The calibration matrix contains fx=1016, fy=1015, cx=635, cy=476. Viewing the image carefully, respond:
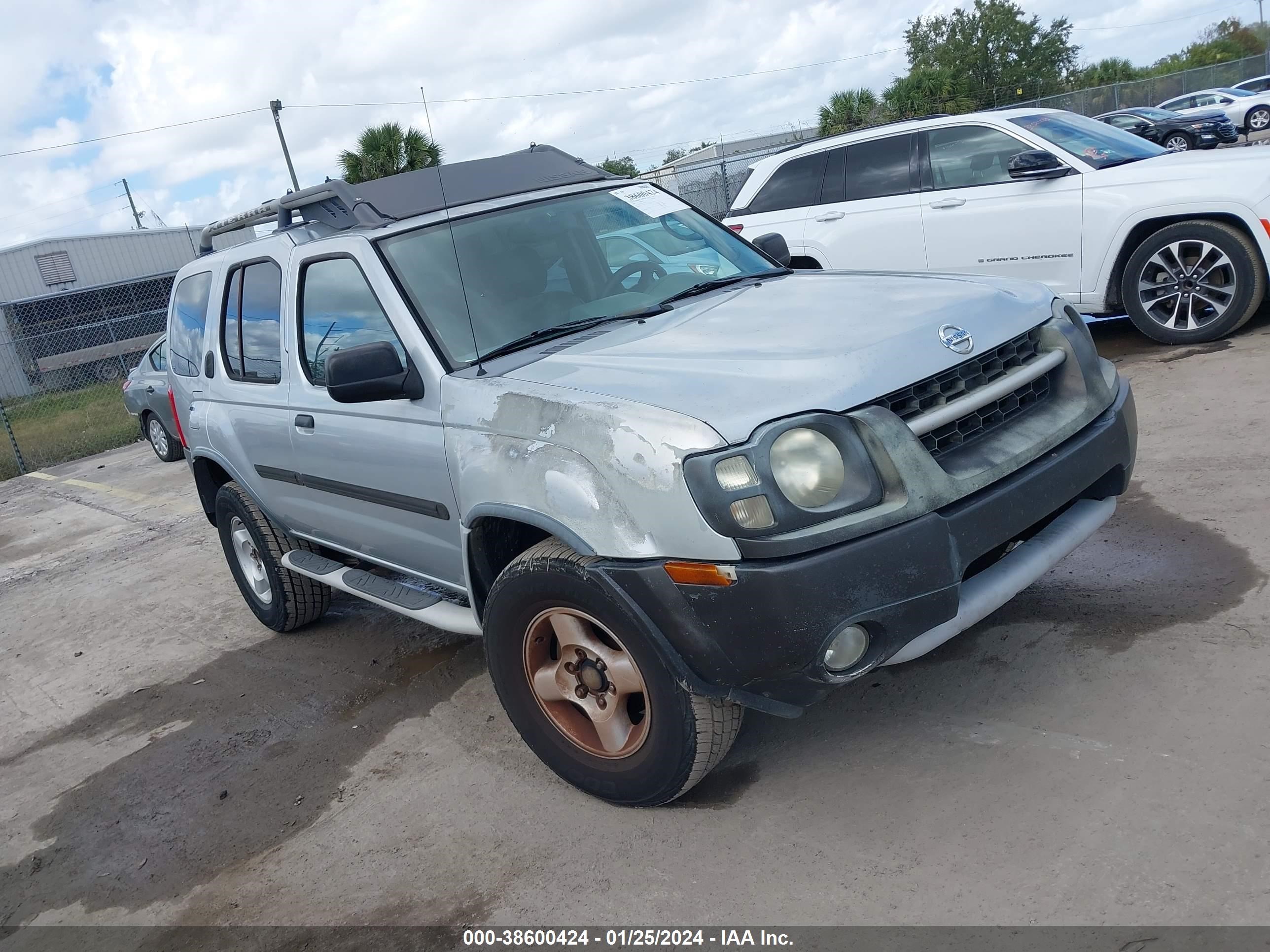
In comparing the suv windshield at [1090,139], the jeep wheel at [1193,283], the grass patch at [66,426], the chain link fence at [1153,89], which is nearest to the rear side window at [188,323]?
the suv windshield at [1090,139]

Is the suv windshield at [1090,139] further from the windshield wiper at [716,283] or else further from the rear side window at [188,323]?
the rear side window at [188,323]

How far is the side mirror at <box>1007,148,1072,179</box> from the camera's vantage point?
7078 mm

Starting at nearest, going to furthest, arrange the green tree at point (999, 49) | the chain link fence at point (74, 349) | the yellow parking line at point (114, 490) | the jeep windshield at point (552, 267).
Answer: the jeep windshield at point (552, 267)
the yellow parking line at point (114, 490)
the chain link fence at point (74, 349)
the green tree at point (999, 49)

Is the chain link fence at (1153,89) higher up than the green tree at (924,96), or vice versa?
the green tree at (924,96)

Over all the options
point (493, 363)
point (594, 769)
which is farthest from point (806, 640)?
point (493, 363)

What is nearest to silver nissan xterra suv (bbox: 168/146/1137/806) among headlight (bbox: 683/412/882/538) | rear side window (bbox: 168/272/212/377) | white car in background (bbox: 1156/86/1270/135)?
headlight (bbox: 683/412/882/538)

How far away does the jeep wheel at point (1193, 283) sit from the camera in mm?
6695

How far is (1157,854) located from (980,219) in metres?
5.98

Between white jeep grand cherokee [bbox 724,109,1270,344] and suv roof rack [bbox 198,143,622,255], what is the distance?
9.92ft

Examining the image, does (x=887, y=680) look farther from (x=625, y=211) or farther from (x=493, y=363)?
(x=625, y=211)

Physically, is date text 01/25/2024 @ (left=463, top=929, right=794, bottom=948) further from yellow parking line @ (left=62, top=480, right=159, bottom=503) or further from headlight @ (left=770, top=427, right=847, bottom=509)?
yellow parking line @ (left=62, top=480, right=159, bottom=503)

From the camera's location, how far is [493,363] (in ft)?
11.1

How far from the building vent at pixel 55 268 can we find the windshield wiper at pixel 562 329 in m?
32.5

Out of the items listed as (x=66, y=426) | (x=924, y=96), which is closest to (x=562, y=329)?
(x=66, y=426)
